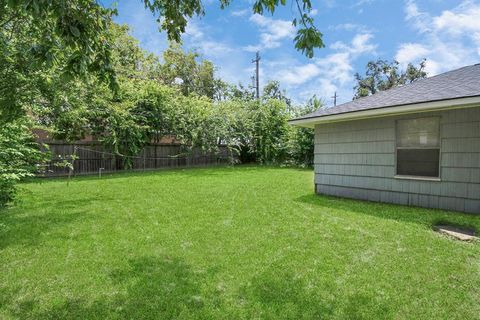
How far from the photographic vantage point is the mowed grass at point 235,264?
2424 millimetres

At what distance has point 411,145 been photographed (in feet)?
19.1

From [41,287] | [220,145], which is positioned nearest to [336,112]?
[41,287]

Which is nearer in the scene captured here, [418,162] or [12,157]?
[12,157]

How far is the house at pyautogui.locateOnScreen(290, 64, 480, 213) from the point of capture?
5098 mm

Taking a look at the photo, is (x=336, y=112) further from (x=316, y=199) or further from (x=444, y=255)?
(x=444, y=255)

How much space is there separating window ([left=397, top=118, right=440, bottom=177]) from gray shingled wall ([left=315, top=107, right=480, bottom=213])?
0.43 ft

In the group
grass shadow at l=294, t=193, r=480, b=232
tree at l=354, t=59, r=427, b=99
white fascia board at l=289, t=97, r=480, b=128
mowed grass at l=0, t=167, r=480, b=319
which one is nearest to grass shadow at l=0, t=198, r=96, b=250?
mowed grass at l=0, t=167, r=480, b=319

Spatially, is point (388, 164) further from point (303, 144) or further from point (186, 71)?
point (186, 71)

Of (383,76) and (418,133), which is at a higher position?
(383,76)

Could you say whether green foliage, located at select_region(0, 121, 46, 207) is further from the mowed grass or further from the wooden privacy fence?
the wooden privacy fence

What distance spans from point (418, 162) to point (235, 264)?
4566 mm

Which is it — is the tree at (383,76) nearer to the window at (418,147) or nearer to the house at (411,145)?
the house at (411,145)

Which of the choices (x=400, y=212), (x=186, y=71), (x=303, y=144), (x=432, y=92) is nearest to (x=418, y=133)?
(x=432, y=92)

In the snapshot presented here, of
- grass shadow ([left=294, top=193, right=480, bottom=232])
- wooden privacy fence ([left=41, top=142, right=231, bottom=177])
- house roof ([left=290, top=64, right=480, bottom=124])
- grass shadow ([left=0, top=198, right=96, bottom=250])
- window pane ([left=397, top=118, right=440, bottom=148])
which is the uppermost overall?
house roof ([left=290, top=64, right=480, bottom=124])
